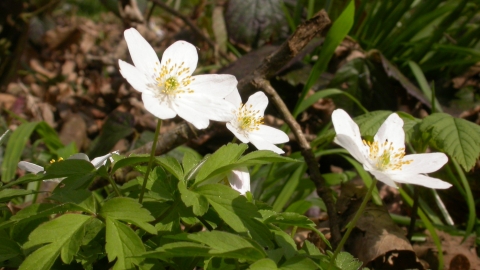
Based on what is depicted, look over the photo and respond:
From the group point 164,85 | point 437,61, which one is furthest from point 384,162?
point 437,61

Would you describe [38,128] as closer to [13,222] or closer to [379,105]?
[13,222]

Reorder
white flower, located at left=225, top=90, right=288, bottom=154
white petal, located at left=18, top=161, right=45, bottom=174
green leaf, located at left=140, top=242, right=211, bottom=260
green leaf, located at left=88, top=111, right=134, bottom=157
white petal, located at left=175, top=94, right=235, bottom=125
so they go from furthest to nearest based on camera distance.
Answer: green leaf, located at left=88, top=111, right=134, bottom=157, white flower, located at left=225, top=90, right=288, bottom=154, white petal, located at left=18, top=161, right=45, bottom=174, white petal, located at left=175, top=94, right=235, bottom=125, green leaf, located at left=140, top=242, right=211, bottom=260

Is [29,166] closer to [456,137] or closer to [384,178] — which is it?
[384,178]

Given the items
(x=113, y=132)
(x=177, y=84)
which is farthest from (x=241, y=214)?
(x=113, y=132)

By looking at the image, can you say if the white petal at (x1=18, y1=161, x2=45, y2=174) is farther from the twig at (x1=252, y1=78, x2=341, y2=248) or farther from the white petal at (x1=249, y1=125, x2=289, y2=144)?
the twig at (x1=252, y1=78, x2=341, y2=248)

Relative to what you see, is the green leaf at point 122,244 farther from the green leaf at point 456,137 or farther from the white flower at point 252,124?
the green leaf at point 456,137

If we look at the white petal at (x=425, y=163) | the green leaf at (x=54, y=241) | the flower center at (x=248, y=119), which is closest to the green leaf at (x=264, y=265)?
the green leaf at (x=54, y=241)

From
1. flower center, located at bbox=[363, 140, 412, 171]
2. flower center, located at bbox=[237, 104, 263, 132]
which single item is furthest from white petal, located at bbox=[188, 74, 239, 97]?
flower center, located at bbox=[363, 140, 412, 171]

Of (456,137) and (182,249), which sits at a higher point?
(182,249)
